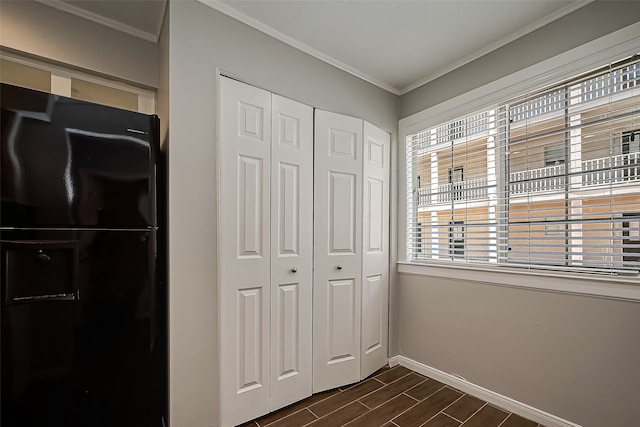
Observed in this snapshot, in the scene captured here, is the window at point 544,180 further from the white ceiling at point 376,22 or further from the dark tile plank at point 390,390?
the dark tile plank at point 390,390

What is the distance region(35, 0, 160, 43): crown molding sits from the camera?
1.73 metres

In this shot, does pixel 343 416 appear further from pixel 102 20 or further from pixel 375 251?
pixel 102 20

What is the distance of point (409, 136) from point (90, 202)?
2.43 m

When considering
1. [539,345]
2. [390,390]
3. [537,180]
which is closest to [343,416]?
[390,390]

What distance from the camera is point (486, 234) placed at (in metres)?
2.31

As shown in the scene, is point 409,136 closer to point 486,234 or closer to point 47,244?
point 486,234

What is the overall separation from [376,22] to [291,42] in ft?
1.92

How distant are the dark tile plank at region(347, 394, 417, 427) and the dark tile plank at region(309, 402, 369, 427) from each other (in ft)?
0.14

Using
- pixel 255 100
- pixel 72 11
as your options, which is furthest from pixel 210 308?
pixel 72 11

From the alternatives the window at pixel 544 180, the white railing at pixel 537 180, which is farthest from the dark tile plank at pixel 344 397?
Answer: the white railing at pixel 537 180

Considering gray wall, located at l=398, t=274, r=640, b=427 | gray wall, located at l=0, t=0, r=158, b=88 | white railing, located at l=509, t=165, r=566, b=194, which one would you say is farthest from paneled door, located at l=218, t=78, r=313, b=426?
white railing, located at l=509, t=165, r=566, b=194

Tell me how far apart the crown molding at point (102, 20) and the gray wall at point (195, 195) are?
323 millimetres

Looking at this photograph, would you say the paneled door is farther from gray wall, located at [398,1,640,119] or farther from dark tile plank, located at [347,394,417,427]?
gray wall, located at [398,1,640,119]

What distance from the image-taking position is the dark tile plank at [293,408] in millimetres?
1914
